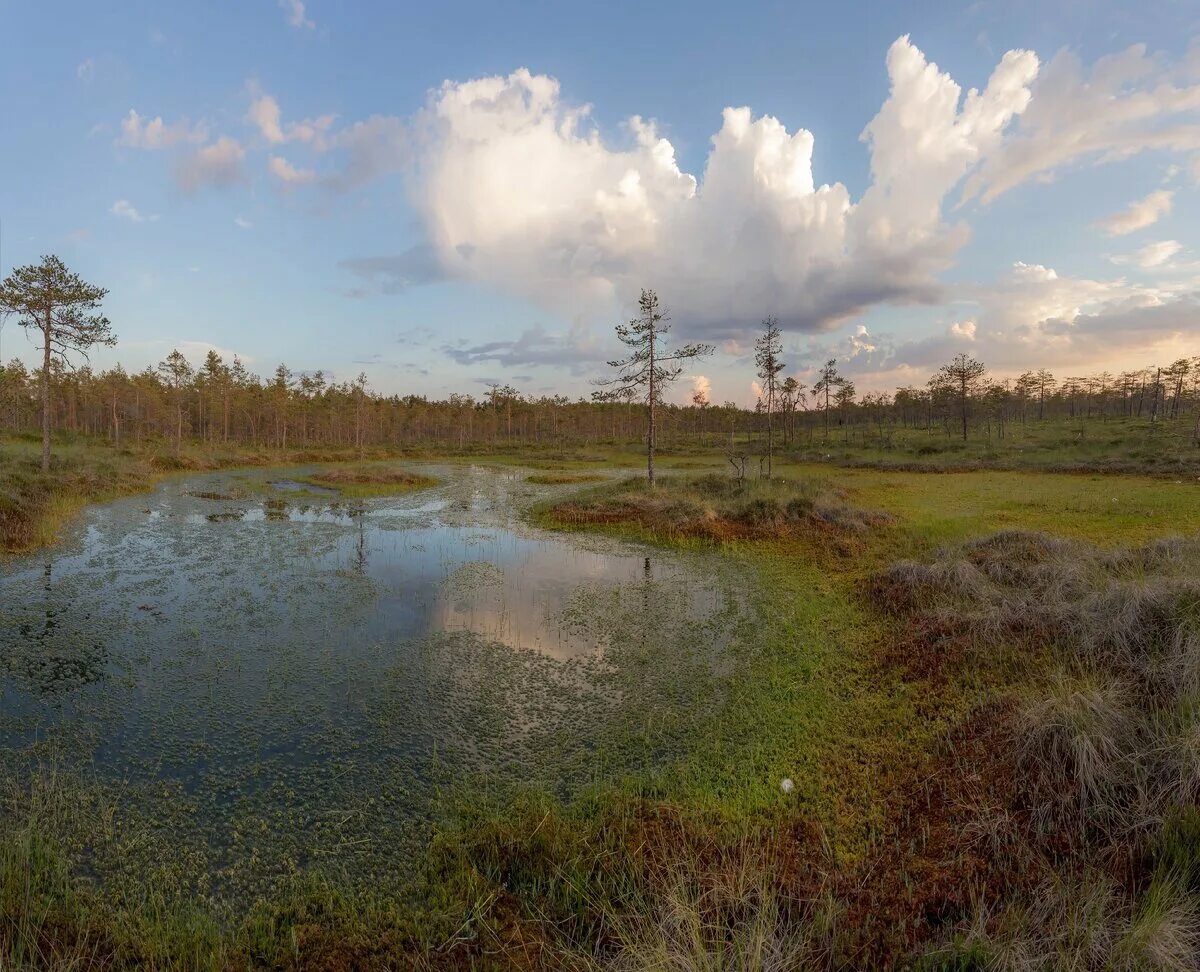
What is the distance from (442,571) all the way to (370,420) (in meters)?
79.8

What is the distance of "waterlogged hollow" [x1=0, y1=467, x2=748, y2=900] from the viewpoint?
18.6 ft

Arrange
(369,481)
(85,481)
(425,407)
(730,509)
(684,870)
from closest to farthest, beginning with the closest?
(684,870)
(730,509)
(85,481)
(369,481)
(425,407)

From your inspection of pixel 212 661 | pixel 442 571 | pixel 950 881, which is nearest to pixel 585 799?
pixel 950 881

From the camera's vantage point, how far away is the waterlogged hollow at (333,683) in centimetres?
568

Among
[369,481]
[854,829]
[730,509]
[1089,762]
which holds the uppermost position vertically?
[369,481]

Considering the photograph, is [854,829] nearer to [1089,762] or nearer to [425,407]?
[1089,762]

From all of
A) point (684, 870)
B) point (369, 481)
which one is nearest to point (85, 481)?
point (369, 481)

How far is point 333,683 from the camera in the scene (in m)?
8.64

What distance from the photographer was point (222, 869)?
4.88 meters

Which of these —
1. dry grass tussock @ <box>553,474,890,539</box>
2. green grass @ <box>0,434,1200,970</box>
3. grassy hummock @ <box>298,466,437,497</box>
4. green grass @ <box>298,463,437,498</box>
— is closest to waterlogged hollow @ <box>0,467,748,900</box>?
green grass @ <box>0,434,1200,970</box>

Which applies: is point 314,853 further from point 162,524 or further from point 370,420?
point 370,420

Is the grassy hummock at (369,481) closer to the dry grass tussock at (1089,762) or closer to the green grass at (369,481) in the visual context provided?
the green grass at (369,481)

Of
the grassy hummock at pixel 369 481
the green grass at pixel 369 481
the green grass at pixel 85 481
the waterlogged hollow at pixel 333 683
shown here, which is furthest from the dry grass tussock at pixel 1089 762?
the grassy hummock at pixel 369 481

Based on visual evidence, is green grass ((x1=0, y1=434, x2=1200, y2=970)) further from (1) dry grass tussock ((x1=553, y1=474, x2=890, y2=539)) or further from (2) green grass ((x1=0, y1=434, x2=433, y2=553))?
(2) green grass ((x1=0, y1=434, x2=433, y2=553))
